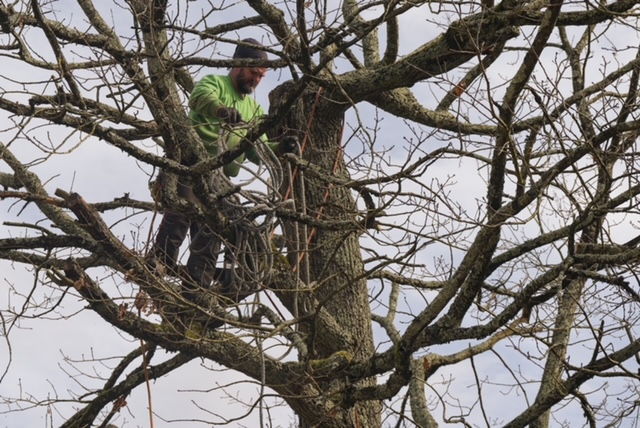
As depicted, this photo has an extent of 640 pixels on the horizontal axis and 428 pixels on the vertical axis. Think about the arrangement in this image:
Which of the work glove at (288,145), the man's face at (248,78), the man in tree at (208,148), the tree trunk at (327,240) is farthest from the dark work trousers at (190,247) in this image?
the man's face at (248,78)

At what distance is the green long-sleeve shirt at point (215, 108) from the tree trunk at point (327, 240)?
0.28 m

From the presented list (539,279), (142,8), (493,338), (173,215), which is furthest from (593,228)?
(142,8)

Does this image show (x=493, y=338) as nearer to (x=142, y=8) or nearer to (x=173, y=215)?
(x=173, y=215)

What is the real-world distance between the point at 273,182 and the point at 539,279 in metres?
2.00

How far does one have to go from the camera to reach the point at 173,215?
22.8 ft

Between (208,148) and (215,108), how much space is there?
1.81 ft

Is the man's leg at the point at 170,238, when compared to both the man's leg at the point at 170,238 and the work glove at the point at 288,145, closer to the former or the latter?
the man's leg at the point at 170,238

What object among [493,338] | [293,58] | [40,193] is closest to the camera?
[293,58]

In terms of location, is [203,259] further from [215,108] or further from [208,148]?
[215,108]

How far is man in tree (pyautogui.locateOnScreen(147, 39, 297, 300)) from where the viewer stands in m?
6.64

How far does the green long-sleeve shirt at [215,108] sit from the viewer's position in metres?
6.61

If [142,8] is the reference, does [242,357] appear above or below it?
below

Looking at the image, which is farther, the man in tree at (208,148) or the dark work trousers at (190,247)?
the dark work trousers at (190,247)

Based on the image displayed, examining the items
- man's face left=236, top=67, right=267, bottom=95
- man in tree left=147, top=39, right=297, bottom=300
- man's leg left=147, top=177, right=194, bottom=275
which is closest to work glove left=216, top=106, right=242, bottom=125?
man in tree left=147, top=39, right=297, bottom=300
